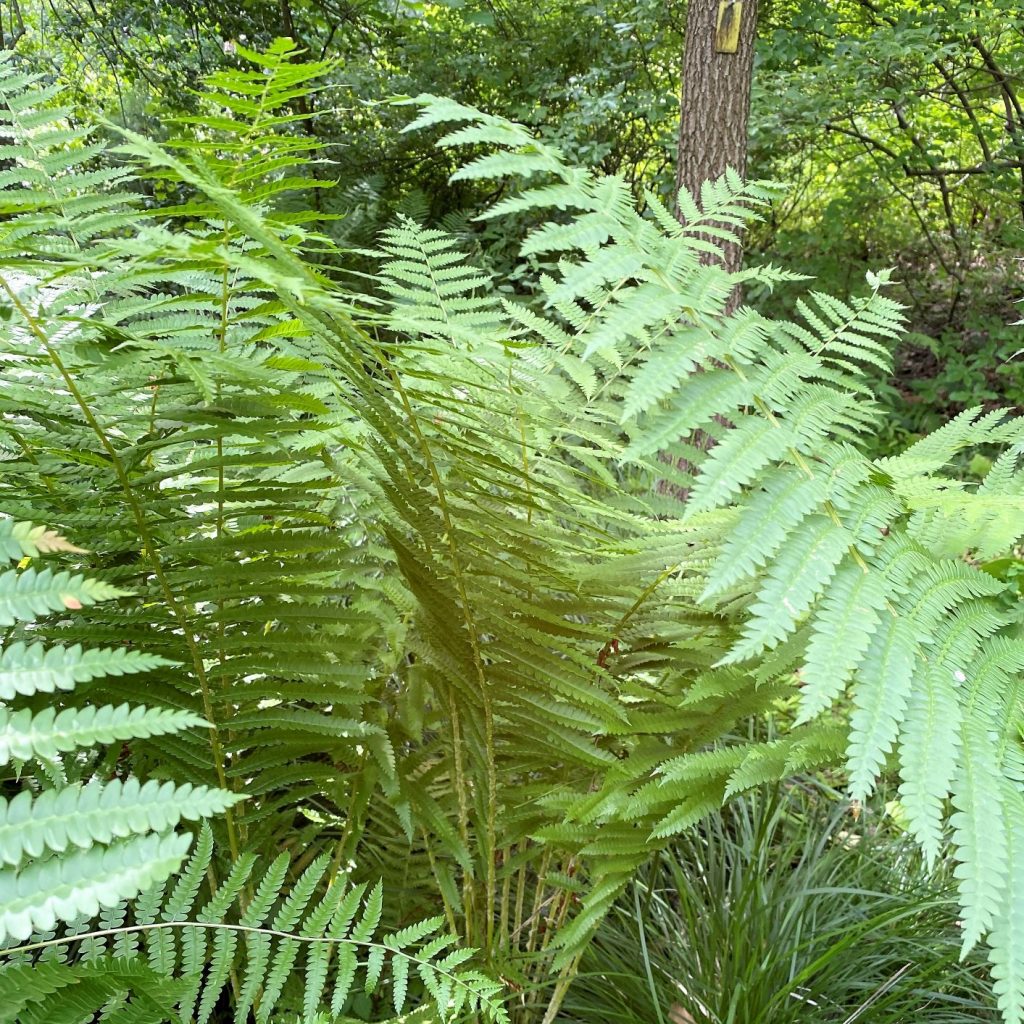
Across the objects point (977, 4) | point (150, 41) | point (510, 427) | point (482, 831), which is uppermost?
point (977, 4)

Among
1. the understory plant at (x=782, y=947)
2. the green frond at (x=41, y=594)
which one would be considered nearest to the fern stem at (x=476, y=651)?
the understory plant at (x=782, y=947)

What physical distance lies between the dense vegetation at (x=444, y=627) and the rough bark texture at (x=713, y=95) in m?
1.95

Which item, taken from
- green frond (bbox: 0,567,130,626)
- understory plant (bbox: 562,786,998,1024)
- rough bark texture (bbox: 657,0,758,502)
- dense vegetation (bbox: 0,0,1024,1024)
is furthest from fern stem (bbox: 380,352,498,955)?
rough bark texture (bbox: 657,0,758,502)

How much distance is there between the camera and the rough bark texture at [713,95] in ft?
9.77

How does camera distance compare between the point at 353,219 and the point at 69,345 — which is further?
the point at 353,219

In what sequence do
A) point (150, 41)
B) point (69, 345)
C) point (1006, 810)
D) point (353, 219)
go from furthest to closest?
1. point (150, 41)
2. point (353, 219)
3. point (69, 345)
4. point (1006, 810)

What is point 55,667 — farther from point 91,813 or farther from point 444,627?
point 444,627

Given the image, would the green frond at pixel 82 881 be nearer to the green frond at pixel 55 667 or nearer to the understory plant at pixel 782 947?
the green frond at pixel 55 667

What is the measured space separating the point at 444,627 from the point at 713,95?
2.77 metres

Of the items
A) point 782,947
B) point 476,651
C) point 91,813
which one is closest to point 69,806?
point 91,813

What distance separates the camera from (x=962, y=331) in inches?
213

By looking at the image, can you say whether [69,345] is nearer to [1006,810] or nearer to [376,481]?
[376,481]

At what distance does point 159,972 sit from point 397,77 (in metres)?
5.32

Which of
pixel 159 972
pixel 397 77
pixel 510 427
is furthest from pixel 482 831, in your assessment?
pixel 397 77
